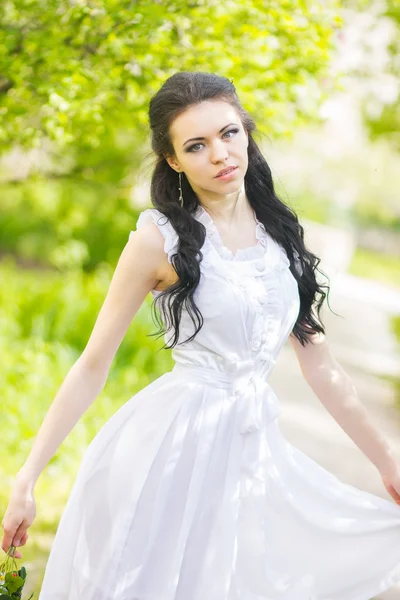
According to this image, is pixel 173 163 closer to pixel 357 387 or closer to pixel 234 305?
pixel 234 305

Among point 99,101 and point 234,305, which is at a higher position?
point 99,101

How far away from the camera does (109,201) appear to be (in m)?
11.3

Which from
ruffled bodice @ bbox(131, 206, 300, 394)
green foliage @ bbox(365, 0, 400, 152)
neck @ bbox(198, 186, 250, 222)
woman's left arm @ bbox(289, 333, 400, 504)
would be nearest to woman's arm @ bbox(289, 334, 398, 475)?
woman's left arm @ bbox(289, 333, 400, 504)

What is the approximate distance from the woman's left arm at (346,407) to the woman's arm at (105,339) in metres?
0.58

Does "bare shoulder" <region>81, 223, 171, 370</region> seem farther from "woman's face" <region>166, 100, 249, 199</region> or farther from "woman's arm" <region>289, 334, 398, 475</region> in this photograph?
"woman's arm" <region>289, 334, 398, 475</region>

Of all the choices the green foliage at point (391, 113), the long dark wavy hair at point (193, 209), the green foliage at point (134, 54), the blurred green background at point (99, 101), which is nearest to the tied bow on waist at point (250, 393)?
the long dark wavy hair at point (193, 209)

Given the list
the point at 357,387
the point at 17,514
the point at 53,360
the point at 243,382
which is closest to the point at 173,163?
the point at 243,382

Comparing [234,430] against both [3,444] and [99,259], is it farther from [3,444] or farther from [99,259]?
[99,259]

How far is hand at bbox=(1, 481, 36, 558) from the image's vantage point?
2.16 m

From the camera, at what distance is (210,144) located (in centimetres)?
232

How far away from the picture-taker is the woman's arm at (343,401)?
2547mm

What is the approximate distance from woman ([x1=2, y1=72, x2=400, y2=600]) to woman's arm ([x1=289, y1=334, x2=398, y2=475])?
0.04ft

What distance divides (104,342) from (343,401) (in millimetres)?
799

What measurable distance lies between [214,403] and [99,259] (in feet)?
26.7
